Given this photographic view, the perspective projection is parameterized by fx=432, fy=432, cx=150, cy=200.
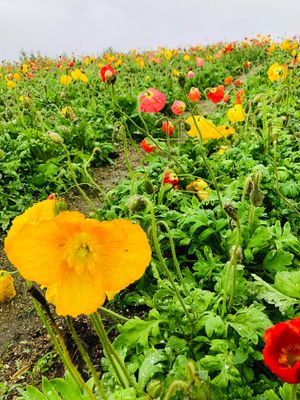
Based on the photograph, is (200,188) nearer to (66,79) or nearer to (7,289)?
(7,289)

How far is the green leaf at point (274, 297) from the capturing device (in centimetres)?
143

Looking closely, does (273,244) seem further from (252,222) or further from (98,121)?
(98,121)

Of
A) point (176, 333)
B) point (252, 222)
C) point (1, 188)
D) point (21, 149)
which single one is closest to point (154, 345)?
point (176, 333)

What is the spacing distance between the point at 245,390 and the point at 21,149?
256 cm

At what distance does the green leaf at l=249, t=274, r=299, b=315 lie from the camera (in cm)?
143

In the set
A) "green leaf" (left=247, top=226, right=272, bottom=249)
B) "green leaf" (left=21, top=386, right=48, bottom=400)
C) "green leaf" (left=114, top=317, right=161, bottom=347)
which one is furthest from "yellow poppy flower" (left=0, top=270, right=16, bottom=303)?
"green leaf" (left=247, top=226, right=272, bottom=249)

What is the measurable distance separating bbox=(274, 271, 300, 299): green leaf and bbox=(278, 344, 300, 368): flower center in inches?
24.1

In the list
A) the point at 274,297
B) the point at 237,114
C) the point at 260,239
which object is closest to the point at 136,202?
the point at 274,297

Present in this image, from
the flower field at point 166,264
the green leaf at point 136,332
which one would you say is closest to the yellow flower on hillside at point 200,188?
the flower field at point 166,264

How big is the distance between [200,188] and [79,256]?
64.9 inches

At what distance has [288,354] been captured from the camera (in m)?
0.88

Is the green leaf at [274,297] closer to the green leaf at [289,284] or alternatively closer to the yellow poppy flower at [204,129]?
the green leaf at [289,284]

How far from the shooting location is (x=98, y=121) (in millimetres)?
4340

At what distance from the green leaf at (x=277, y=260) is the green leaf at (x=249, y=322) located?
339 mm
